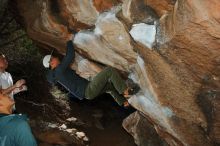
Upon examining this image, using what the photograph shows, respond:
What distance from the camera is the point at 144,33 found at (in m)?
5.14

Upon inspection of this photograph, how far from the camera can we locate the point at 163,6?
4945 mm

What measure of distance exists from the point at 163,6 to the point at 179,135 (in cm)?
203

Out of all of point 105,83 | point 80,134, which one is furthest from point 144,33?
point 80,134

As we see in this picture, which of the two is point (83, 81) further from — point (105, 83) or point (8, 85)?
point (8, 85)

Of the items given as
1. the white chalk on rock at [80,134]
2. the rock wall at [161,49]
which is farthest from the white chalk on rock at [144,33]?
the white chalk on rock at [80,134]

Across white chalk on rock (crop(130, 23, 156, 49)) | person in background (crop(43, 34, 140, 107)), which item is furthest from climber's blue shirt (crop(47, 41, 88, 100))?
white chalk on rock (crop(130, 23, 156, 49))

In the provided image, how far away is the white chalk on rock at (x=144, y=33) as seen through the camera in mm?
5050

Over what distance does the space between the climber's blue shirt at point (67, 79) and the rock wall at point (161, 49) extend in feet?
2.35

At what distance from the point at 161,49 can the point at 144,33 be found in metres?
0.32

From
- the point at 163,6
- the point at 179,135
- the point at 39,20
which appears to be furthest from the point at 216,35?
the point at 39,20

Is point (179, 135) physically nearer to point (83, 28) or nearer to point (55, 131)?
point (83, 28)

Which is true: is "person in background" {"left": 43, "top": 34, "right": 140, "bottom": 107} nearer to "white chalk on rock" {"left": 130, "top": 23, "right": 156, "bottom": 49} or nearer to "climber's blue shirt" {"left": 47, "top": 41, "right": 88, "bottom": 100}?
"climber's blue shirt" {"left": 47, "top": 41, "right": 88, "bottom": 100}

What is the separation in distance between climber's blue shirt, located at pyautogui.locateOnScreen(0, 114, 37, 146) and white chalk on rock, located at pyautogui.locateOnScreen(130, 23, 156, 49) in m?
1.77

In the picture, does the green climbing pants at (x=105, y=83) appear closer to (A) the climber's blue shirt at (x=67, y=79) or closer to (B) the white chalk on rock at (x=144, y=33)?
(A) the climber's blue shirt at (x=67, y=79)
